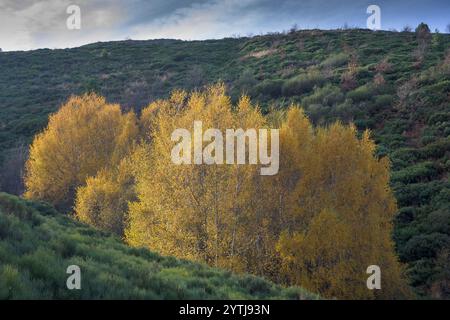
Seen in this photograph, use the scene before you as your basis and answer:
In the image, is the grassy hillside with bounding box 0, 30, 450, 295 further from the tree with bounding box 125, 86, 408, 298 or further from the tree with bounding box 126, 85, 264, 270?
the tree with bounding box 126, 85, 264, 270

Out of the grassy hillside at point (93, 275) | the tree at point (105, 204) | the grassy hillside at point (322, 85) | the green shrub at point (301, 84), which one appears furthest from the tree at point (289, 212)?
the green shrub at point (301, 84)

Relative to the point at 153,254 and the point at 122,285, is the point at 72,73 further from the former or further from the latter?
the point at 122,285

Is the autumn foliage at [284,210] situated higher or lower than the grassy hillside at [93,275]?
higher

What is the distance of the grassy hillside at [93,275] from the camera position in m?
6.76

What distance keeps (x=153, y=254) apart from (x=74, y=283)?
5.79m

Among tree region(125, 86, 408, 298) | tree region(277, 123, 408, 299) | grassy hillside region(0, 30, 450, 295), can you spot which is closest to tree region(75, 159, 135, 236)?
tree region(125, 86, 408, 298)

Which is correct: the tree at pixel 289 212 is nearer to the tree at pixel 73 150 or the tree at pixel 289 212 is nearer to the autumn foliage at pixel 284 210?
the autumn foliage at pixel 284 210

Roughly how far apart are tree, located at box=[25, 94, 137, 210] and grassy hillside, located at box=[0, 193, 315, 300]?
61.8 ft

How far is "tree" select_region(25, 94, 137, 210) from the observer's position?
3034cm

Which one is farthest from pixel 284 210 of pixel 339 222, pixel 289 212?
pixel 339 222

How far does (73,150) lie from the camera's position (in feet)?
103

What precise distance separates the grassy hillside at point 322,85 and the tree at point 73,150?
19.6 ft

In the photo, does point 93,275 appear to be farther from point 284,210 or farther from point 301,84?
point 301,84
